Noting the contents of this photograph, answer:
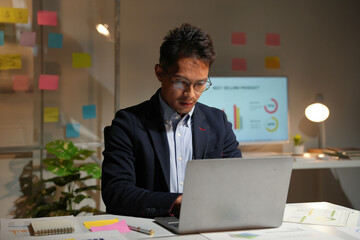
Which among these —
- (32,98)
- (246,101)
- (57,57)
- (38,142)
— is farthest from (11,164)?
(246,101)

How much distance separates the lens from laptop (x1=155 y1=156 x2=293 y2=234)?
4.57 ft

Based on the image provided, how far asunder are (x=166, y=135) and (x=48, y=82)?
1.94 m

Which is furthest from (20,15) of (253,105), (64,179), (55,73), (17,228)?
(17,228)

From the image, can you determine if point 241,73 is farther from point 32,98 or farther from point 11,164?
point 11,164

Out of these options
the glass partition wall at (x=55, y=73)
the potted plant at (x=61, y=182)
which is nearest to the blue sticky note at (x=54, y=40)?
the glass partition wall at (x=55, y=73)

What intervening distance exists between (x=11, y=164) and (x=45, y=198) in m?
0.36

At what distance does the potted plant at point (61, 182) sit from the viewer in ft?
11.2

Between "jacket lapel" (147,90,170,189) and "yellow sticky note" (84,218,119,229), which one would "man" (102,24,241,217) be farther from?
"yellow sticky note" (84,218,119,229)

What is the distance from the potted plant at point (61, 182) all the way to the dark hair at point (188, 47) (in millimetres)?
1749

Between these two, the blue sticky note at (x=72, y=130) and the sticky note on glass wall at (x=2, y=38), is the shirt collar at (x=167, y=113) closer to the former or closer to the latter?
the blue sticky note at (x=72, y=130)

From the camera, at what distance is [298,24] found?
4320 millimetres

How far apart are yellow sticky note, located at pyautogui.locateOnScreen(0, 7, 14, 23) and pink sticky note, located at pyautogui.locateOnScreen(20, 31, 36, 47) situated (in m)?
0.13

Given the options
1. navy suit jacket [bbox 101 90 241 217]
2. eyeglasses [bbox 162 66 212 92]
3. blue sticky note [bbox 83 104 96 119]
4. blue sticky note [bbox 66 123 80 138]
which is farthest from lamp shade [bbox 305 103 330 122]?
eyeglasses [bbox 162 66 212 92]

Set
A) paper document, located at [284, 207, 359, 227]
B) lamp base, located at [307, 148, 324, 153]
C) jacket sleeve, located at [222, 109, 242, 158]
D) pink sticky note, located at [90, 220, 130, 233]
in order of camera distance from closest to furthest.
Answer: pink sticky note, located at [90, 220, 130, 233], paper document, located at [284, 207, 359, 227], jacket sleeve, located at [222, 109, 242, 158], lamp base, located at [307, 148, 324, 153]
